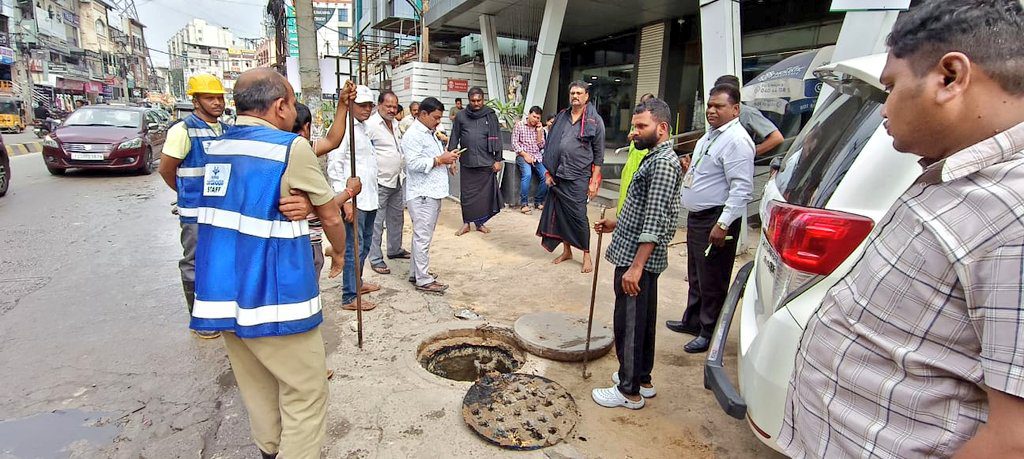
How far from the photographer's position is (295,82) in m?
7.58

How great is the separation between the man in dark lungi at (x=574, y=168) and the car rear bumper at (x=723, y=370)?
8.65 feet

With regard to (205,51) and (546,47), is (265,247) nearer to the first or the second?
(546,47)

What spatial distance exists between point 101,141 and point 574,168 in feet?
33.4

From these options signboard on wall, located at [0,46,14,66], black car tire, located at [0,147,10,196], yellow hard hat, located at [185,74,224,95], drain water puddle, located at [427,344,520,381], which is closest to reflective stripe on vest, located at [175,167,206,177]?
yellow hard hat, located at [185,74,224,95]

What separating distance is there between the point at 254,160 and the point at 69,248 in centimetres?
555

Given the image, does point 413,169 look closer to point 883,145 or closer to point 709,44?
point 883,145

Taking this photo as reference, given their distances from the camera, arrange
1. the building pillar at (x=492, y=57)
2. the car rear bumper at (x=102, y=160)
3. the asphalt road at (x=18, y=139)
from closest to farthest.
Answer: the car rear bumper at (x=102, y=160)
the building pillar at (x=492, y=57)
the asphalt road at (x=18, y=139)

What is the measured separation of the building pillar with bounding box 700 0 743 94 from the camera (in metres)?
6.28

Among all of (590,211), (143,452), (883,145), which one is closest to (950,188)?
(883,145)

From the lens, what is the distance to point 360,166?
4.13 metres

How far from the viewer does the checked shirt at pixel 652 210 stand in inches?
97.0

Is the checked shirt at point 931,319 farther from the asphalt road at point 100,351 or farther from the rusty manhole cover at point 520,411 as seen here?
the asphalt road at point 100,351

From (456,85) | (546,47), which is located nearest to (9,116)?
(456,85)

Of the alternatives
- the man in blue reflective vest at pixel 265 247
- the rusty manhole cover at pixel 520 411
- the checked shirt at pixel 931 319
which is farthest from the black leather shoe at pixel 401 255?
the checked shirt at pixel 931 319
